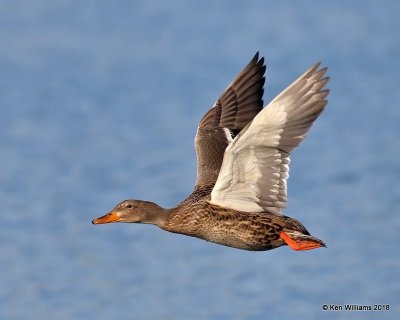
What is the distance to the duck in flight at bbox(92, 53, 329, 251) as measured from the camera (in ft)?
46.0

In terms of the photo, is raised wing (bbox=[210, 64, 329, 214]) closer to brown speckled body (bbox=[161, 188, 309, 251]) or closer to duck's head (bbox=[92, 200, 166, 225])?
brown speckled body (bbox=[161, 188, 309, 251])

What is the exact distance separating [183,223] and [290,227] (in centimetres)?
126

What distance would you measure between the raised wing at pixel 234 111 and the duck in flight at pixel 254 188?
10.6 inches

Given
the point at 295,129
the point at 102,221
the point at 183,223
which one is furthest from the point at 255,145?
the point at 102,221

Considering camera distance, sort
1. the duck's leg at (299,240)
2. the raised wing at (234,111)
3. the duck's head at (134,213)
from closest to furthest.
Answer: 1. the duck's leg at (299,240)
2. the duck's head at (134,213)
3. the raised wing at (234,111)

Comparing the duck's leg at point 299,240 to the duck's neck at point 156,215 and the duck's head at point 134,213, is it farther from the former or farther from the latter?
the duck's head at point 134,213

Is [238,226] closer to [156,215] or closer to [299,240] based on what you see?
[299,240]

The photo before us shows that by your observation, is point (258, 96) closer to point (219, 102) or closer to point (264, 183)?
point (219, 102)

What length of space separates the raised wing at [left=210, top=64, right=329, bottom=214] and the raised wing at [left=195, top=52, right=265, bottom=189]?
72.1 inches

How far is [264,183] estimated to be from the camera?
14.7 meters

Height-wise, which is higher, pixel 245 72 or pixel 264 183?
pixel 245 72

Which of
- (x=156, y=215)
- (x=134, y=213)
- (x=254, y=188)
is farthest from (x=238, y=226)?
(x=134, y=213)

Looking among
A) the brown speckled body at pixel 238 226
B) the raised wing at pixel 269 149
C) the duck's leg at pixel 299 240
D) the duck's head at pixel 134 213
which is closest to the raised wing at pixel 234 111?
the duck's head at pixel 134 213

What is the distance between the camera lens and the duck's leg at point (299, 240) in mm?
14602
